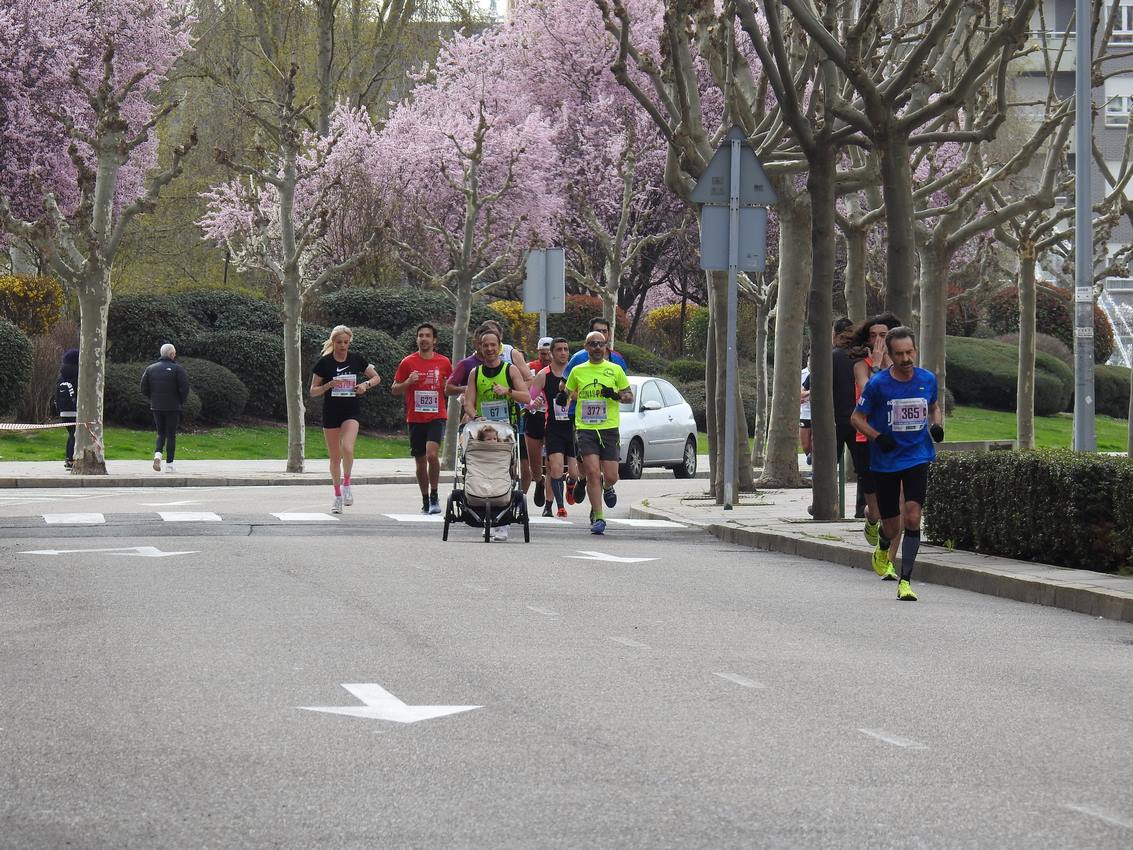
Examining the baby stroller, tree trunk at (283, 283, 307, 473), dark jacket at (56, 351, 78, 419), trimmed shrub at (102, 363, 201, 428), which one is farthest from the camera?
trimmed shrub at (102, 363, 201, 428)

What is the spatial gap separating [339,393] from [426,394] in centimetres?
99

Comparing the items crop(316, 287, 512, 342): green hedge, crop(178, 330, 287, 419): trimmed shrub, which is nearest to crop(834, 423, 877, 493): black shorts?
crop(178, 330, 287, 419): trimmed shrub

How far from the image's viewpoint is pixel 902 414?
496 inches

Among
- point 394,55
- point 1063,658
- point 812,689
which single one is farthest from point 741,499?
point 394,55

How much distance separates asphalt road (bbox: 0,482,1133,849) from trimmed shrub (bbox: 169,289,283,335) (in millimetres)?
25032

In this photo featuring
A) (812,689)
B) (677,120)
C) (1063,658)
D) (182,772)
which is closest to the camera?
(182,772)

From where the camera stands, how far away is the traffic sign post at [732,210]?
61.7 feet

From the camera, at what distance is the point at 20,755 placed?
6.59 m

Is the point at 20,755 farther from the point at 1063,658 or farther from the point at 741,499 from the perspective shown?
the point at 741,499

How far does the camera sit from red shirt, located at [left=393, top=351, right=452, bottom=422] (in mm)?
19047

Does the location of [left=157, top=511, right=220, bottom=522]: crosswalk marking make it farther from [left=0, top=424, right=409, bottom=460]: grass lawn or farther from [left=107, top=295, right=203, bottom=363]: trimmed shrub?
[left=107, top=295, right=203, bottom=363]: trimmed shrub

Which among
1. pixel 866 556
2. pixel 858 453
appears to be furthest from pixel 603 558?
pixel 858 453

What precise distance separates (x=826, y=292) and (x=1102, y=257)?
24.2 meters

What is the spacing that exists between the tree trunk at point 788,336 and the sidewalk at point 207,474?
5544 millimetres
